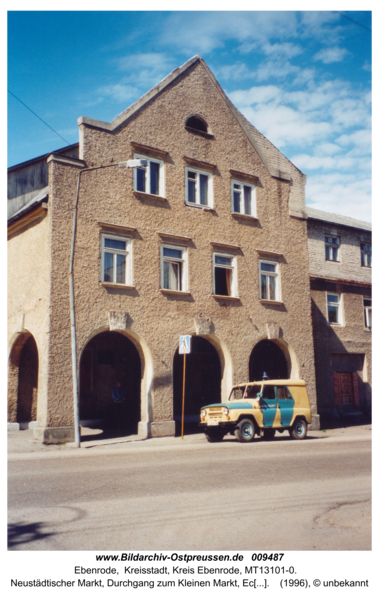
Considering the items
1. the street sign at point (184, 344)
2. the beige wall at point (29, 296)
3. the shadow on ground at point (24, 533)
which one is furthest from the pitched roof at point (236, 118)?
the shadow on ground at point (24, 533)

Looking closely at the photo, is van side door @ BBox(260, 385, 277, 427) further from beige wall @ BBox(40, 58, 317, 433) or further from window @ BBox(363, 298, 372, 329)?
window @ BBox(363, 298, 372, 329)

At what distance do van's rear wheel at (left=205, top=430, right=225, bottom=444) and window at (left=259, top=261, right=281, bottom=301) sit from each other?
749 cm

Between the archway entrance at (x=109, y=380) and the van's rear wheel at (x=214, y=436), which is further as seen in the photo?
the archway entrance at (x=109, y=380)

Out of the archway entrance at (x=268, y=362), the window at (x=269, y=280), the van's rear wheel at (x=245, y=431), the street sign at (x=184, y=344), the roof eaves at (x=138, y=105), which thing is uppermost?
the roof eaves at (x=138, y=105)

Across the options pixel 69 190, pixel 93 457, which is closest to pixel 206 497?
pixel 93 457

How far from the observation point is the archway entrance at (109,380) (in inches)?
801

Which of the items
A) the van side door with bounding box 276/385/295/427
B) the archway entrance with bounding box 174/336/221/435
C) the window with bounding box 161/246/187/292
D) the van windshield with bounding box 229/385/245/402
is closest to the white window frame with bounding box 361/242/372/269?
the archway entrance with bounding box 174/336/221/435

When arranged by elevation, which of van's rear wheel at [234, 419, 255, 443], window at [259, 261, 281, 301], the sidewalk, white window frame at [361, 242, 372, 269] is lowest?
the sidewalk

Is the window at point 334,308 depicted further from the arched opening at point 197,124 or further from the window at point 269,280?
the arched opening at point 197,124

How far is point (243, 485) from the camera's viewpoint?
8.39 metres

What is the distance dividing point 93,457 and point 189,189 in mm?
11680

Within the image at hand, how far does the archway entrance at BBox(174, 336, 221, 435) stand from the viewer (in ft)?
75.3

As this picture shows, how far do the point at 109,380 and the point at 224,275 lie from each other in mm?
6235
